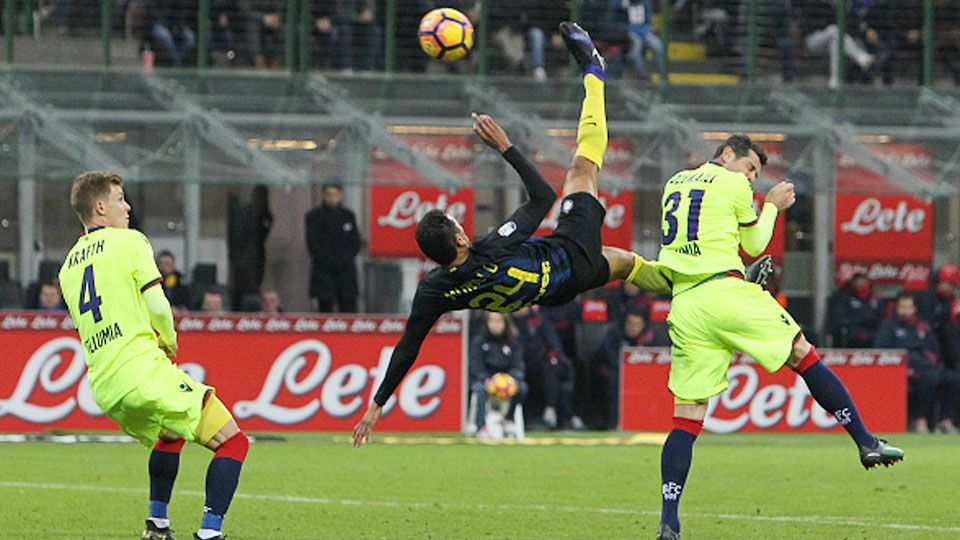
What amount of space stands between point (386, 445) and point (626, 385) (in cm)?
343

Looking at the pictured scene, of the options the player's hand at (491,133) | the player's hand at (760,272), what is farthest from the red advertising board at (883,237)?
the player's hand at (491,133)

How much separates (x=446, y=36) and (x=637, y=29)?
43.1 ft

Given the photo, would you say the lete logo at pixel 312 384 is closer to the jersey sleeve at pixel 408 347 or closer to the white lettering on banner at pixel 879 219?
the white lettering on banner at pixel 879 219

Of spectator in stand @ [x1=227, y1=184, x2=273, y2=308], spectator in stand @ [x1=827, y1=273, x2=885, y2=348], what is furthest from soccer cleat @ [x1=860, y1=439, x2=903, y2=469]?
spectator in stand @ [x1=227, y1=184, x2=273, y2=308]

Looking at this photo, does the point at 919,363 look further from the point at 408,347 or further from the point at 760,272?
the point at 408,347

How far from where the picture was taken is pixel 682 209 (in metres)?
12.3

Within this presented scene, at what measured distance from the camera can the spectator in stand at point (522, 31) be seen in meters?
27.3

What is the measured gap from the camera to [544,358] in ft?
76.5

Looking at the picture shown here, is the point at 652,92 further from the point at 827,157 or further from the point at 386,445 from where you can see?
the point at 386,445

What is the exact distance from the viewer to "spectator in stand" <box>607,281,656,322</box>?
78.8ft

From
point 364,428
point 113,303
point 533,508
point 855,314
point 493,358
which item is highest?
point 113,303

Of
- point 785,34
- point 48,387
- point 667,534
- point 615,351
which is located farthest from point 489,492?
point 785,34

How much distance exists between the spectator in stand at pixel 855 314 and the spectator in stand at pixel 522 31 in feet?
16.5

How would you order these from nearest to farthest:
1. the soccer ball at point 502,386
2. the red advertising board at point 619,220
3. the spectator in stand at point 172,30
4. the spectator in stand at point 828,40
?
the soccer ball at point 502,386 → the red advertising board at point 619,220 → the spectator in stand at point 172,30 → the spectator in stand at point 828,40
